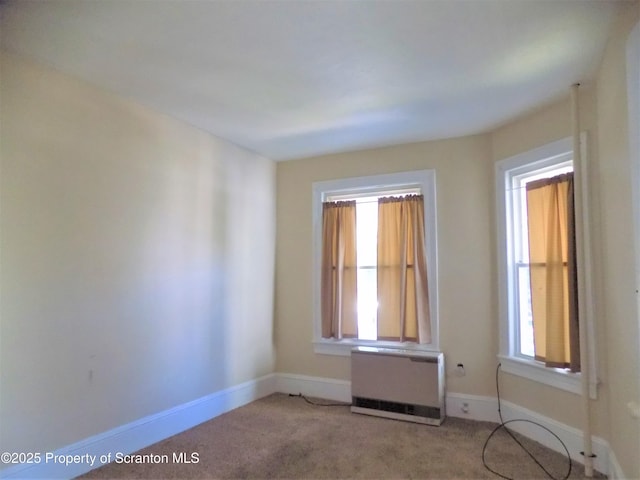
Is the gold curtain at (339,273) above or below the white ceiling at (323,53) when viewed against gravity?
below

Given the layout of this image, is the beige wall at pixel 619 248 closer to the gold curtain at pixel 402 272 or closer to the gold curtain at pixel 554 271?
the gold curtain at pixel 554 271

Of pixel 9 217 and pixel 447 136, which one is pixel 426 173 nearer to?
pixel 447 136

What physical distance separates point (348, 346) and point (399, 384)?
2.36 feet

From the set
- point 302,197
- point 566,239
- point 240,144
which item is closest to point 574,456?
point 566,239

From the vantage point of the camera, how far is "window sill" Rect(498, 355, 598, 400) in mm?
2842

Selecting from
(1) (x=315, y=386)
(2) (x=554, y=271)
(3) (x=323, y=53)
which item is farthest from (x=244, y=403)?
(3) (x=323, y=53)

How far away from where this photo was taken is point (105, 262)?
2.86 meters

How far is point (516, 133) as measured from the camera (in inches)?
137

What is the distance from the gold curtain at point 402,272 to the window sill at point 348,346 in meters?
0.06

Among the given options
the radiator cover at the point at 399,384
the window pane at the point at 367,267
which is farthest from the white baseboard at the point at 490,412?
the window pane at the point at 367,267

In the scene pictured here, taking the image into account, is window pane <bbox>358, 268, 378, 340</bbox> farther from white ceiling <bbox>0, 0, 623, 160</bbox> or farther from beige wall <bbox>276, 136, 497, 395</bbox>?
white ceiling <bbox>0, 0, 623, 160</bbox>

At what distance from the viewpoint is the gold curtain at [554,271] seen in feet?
9.59

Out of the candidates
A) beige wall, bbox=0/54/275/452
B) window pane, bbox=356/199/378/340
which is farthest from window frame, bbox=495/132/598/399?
beige wall, bbox=0/54/275/452

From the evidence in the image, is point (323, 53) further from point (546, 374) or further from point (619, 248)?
point (546, 374)
